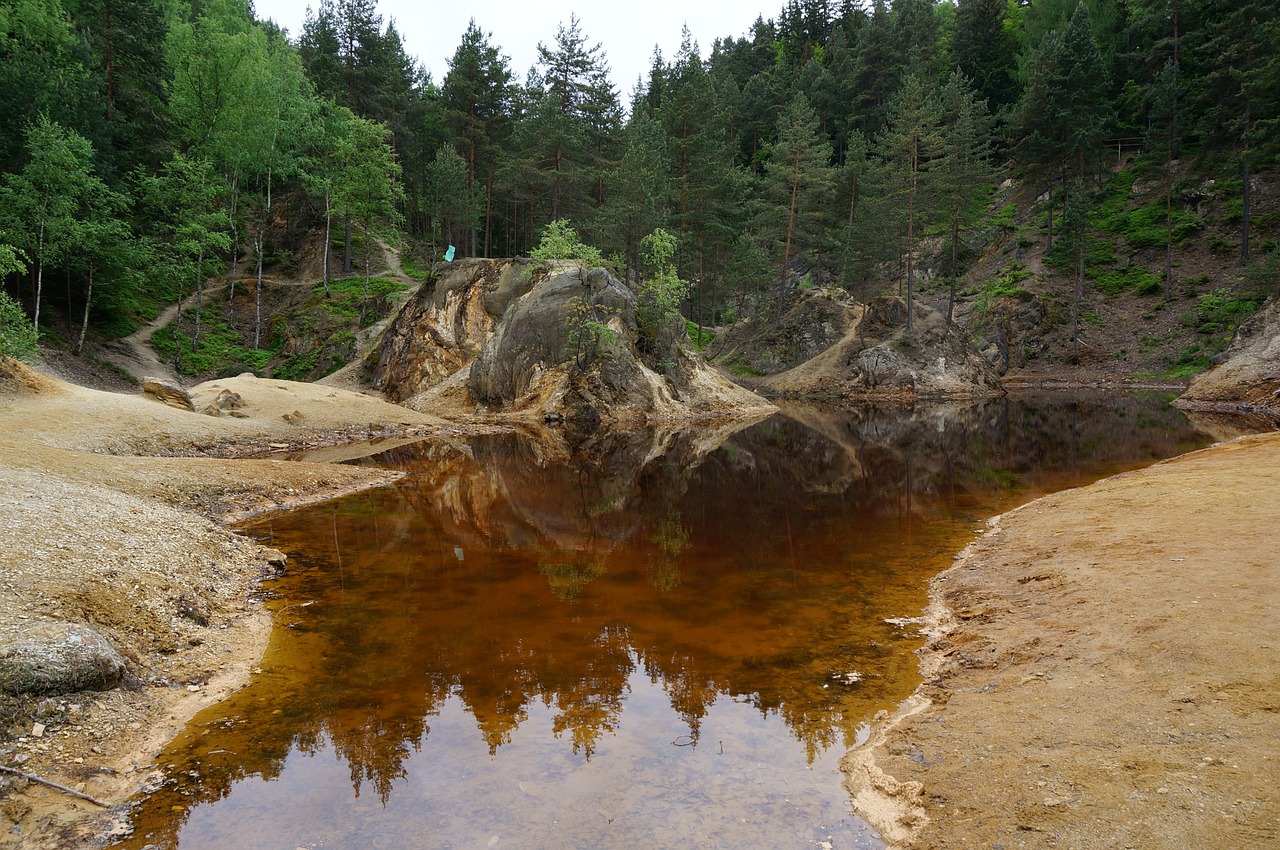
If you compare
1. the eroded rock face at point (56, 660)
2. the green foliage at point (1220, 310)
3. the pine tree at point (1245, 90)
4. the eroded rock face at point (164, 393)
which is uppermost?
the pine tree at point (1245, 90)

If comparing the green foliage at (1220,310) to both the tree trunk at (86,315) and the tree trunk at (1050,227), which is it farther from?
the tree trunk at (86,315)

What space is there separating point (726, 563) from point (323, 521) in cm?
942

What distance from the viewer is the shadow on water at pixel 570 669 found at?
5.68m

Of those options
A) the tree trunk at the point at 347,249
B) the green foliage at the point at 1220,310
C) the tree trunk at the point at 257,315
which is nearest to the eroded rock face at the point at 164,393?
the tree trunk at the point at 257,315

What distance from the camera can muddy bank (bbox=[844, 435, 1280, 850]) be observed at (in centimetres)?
478

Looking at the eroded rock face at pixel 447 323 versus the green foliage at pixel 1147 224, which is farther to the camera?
the green foliage at pixel 1147 224

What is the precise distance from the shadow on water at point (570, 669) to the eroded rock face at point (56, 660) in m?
1.10

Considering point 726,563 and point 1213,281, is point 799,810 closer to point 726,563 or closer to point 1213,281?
point 726,563

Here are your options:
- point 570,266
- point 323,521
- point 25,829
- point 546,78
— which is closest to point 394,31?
point 546,78

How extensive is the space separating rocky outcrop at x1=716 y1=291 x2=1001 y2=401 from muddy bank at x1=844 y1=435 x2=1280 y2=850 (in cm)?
4350

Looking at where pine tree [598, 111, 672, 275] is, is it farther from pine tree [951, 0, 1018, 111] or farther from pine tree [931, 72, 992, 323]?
pine tree [951, 0, 1018, 111]

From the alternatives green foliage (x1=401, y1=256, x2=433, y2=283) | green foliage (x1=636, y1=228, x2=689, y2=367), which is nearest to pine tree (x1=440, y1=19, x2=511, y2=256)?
green foliage (x1=401, y1=256, x2=433, y2=283)

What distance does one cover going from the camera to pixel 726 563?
12.9 meters

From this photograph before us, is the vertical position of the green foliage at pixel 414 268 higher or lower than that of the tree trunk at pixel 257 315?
higher
